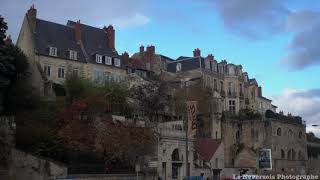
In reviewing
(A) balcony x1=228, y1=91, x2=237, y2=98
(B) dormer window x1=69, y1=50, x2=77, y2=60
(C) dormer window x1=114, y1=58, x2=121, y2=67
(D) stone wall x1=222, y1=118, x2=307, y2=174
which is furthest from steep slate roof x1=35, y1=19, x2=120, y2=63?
(A) balcony x1=228, y1=91, x2=237, y2=98

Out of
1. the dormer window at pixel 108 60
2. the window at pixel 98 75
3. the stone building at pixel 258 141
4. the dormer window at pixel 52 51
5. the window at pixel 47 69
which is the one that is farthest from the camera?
the stone building at pixel 258 141

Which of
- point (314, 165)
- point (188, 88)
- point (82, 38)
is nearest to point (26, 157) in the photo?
point (82, 38)

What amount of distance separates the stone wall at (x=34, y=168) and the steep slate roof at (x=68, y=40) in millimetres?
26716

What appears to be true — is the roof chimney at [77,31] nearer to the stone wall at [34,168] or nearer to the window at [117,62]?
the window at [117,62]

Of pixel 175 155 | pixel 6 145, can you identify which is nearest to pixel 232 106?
pixel 175 155

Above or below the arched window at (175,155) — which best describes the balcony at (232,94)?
above

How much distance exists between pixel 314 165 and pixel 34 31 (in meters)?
59.0

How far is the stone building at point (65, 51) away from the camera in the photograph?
258 ft

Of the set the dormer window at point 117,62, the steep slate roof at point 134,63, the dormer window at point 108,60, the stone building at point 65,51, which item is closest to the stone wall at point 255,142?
the steep slate roof at point 134,63

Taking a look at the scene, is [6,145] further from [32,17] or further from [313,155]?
[313,155]

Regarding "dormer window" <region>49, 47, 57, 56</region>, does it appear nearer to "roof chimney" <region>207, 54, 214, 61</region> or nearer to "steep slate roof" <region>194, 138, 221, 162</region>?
"steep slate roof" <region>194, 138, 221, 162</region>

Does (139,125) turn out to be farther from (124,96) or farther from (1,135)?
(1,135)

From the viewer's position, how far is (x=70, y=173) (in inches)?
2115

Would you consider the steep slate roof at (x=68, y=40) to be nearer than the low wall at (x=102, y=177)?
No
